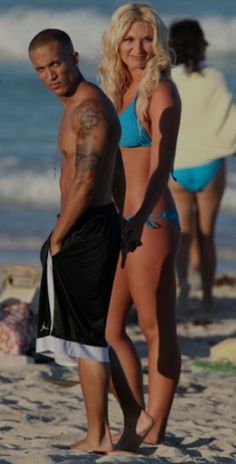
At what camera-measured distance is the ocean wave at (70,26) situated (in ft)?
84.9

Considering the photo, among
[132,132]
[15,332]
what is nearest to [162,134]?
[132,132]

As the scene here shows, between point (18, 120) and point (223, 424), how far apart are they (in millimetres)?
13663

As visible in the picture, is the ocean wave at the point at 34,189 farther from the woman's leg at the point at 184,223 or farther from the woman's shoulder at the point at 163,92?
the woman's shoulder at the point at 163,92

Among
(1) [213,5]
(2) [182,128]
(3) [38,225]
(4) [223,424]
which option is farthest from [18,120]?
(4) [223,424]

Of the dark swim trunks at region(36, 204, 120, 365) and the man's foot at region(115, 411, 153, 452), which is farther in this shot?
the man's foot at region(115, 411, 153, 452)

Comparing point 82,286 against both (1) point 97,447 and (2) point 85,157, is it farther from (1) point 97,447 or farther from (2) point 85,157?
(1) point 97,447

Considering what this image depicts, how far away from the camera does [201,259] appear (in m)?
10.1

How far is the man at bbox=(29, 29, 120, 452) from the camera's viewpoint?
5052 mm

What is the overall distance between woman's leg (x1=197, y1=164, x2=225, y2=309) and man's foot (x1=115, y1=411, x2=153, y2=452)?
428 cm

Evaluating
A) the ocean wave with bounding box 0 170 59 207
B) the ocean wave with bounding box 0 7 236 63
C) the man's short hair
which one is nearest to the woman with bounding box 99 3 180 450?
the man's short hair

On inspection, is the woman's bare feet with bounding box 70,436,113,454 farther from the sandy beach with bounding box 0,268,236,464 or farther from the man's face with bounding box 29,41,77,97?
the man's face with bounding box 29,41,77,97

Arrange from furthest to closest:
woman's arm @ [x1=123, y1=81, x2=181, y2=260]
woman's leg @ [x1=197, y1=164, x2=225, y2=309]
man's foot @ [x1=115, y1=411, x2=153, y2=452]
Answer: woman's leg @ [x1=197, y1=164, x2=225, y2=309] < man's foot @ [x1=115, y1=411, x2=153, y2=452] < woman's arm @ [x1=123, y1=81, x2=181, y2=260]

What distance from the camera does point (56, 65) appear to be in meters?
5.10

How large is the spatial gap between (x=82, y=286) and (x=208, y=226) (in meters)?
4.90
